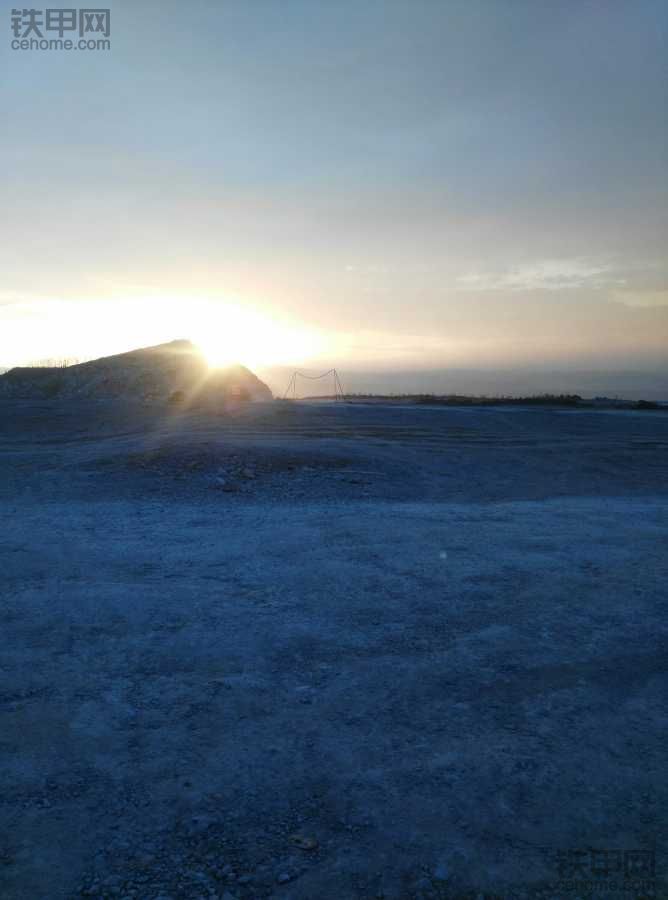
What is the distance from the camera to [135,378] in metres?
35.1

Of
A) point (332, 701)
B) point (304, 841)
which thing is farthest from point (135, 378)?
point (304, 841)

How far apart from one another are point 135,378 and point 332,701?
3300 cm

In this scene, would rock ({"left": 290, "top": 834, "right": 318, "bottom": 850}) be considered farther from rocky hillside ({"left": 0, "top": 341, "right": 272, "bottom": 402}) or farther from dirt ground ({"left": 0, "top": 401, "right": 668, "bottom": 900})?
rocky hillside ({"left": 0, "top": 341, "right": 272, "bottom": 402})

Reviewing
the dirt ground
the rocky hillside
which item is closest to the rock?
the dirt ground

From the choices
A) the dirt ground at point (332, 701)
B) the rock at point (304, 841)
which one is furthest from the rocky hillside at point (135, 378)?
the rock at point (304, 841)

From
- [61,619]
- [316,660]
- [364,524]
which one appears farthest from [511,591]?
[61,619]

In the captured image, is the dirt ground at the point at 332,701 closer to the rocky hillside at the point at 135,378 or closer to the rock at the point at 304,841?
the rock at the point at 304,841

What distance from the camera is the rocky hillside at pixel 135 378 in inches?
1334

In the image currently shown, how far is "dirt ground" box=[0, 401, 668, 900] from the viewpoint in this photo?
3.11 meters

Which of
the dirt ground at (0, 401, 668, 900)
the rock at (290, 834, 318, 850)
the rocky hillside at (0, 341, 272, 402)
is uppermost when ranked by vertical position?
the rocky hillside at (0, 341, 272, 402)

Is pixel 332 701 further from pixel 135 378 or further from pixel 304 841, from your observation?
pixel 135 378

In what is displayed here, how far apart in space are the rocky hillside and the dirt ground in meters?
24.1

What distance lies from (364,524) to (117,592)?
3.79m

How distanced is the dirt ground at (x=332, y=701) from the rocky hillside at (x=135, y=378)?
79.2 ft
